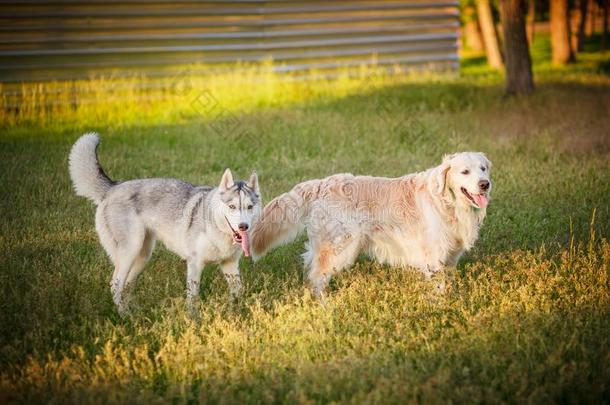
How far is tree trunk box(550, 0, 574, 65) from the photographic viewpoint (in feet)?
86.6

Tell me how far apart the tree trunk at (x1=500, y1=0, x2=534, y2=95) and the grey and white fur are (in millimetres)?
12061

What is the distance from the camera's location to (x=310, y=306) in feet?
20.0

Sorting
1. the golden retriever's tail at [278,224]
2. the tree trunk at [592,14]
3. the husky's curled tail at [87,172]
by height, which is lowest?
the tree trunk at [592,14]

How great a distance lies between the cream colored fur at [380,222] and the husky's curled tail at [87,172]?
1482 mm

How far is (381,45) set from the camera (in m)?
19.3

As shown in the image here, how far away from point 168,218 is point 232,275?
0.79m

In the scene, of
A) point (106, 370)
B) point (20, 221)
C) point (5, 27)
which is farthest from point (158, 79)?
point (106, 370)

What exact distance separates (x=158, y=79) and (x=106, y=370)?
12823mm

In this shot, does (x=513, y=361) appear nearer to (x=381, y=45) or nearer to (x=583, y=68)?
(x=381, y=45)

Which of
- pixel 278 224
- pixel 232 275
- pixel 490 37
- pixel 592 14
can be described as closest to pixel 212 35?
pixel 278 224

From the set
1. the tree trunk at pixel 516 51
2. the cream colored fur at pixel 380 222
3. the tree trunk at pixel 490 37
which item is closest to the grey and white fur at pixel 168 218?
the cream colored fur at pixel 380 222

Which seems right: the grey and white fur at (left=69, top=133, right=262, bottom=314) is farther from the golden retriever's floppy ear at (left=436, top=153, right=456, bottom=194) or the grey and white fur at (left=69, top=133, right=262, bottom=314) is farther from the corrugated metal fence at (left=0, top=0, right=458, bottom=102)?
the corrugated metal fence at (left=0, top=0, right=458, bottom=102)

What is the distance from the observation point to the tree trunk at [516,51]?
16.4m

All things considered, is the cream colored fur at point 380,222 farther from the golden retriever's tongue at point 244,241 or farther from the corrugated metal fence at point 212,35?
the corrugated metal fence at point 212,35
